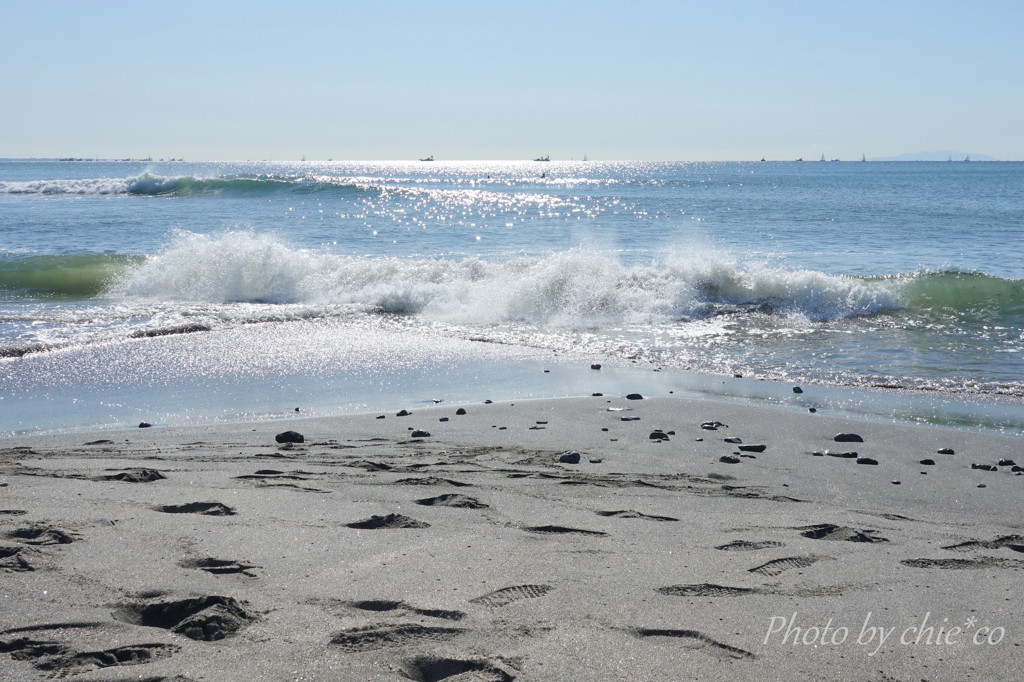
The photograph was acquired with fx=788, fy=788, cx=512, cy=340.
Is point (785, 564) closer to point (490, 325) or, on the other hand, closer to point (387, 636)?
point (387, 636)

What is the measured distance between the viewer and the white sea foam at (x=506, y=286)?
12594 mm

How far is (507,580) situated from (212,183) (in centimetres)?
4848

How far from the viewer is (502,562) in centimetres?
315

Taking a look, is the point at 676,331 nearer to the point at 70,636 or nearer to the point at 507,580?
the point at 507,580

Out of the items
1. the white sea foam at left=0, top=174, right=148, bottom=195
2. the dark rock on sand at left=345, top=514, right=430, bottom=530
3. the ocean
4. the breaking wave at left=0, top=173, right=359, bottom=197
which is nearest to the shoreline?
the ocean

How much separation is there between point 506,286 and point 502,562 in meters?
10.5

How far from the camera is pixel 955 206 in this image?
37.3 meters

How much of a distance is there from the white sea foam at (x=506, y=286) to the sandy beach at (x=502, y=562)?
6.90 m

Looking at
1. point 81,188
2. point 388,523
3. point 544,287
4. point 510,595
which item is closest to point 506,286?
point 544,287

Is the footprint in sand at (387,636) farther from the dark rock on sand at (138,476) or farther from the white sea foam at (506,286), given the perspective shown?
the white sea foam at (506,286)

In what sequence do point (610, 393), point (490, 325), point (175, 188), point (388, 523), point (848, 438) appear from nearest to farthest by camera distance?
point (388, 523), point (848, 438), point (610, 393), point (490, 325), point (175, 188)

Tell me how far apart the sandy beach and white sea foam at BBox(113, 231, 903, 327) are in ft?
22.6

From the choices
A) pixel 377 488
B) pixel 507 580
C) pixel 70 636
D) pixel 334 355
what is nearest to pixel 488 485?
pixel 377 488

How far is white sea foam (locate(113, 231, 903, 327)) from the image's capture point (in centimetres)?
1259
